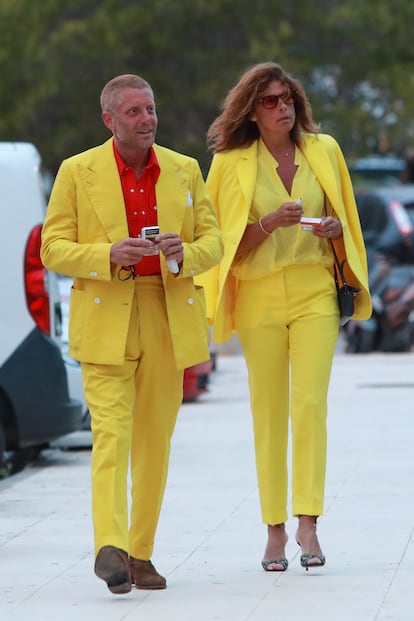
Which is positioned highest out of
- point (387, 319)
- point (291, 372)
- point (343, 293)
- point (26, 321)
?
point (343, 293)

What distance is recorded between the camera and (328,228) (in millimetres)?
6383

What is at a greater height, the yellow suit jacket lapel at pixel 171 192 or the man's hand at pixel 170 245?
the yellow suit jacket lapel at pixel 171 192

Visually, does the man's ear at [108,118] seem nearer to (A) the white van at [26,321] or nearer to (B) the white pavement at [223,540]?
(B) the white pavement at [223,540]

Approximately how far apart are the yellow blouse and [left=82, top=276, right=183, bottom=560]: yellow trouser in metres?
0.62

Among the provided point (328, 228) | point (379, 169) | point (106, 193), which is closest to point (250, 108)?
point (328, 228)

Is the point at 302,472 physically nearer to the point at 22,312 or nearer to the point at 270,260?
the point at 270,260

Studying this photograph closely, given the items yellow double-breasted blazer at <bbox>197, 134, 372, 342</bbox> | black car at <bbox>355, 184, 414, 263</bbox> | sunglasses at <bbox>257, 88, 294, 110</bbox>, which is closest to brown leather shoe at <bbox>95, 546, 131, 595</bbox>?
yellow double-breasted blazer at <bbox>197, 134, 372, 342</bbox>

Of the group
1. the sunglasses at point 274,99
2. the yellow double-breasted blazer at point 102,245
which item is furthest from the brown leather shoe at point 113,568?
the sunglasses at point 274,99

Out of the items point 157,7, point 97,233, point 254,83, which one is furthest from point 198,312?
point 157,7

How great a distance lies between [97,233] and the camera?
237 inches

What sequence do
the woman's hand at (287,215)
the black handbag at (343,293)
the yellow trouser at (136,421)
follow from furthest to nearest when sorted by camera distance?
the black handbag at (343,293), the woman's hand at (287,215), the yellow trouser at (136,421)

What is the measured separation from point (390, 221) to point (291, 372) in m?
17.0

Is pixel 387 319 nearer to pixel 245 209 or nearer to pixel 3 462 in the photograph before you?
pixel 3 462

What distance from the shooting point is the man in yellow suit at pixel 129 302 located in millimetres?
5910
